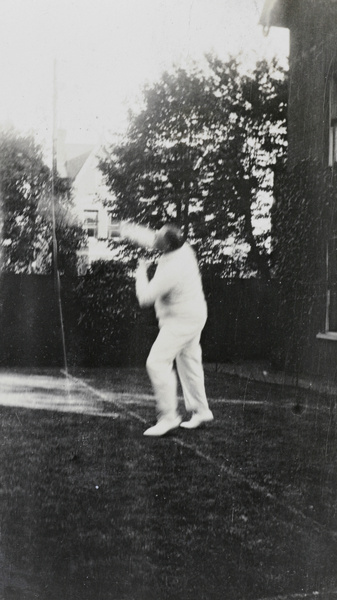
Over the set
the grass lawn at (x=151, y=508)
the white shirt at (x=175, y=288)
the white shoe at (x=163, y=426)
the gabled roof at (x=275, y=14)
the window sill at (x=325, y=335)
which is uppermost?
the gabled roof at (x=275, y=14)

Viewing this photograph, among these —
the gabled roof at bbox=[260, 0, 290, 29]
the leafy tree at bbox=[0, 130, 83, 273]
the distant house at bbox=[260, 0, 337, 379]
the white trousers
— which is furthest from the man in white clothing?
the gabled roof at bbox=[260, 0, 290, 29]

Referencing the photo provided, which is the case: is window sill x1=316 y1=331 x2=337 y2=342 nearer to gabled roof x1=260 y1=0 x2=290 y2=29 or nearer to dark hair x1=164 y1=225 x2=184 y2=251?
dark hair x1=164 y1=225 x2=184 y2=251

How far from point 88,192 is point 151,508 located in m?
0.96

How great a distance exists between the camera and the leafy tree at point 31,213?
5.27 feet

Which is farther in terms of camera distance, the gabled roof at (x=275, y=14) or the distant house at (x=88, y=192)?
the gabled roof at (x=275, y=14)

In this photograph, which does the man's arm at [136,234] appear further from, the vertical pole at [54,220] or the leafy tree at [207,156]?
the vertical pole at [54,220]

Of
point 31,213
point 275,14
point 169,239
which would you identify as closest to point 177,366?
point 169,239

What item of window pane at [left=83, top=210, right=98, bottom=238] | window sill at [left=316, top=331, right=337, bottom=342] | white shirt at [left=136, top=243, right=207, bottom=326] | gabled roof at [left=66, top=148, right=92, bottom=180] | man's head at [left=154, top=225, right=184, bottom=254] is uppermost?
gabled roof at [left=66, top=148, right=92, bottom=180]

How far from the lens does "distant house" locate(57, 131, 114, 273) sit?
62.9 inches

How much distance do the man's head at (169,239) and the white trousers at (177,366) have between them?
0.22m

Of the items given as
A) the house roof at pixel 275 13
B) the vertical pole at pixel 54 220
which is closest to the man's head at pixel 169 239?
the vertical pole at pixel 54 220

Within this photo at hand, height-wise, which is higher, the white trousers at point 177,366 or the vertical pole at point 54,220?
the vertical pole at point 54,220

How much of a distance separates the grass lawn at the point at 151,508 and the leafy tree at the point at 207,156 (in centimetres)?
46

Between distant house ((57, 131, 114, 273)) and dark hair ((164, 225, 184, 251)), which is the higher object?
distant house ((57, 131, 114, 273))
